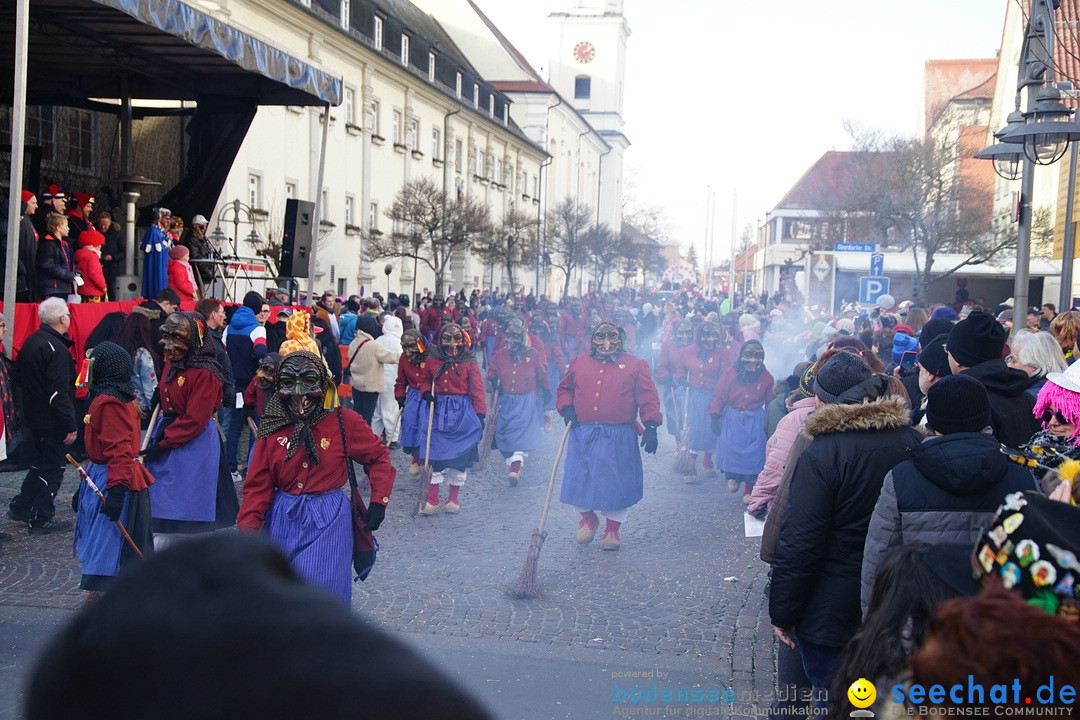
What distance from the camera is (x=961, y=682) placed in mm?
1588

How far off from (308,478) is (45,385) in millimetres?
4689

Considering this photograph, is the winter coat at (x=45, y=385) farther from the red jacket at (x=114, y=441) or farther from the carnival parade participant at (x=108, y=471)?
the red jacket at (x=114, y=441)

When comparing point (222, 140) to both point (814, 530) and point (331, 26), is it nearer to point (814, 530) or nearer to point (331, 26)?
point (331, 26)

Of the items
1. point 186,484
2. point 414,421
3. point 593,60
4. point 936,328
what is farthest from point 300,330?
point 593,60

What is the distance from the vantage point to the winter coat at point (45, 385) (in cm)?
907

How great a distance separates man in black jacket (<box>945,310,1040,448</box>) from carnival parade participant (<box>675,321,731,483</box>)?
7.41 meters

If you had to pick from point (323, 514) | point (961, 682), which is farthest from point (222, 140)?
point (961, 682)

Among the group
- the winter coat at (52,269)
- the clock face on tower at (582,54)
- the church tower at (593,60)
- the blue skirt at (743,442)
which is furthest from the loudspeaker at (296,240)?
the clock face on tower at (582,54)

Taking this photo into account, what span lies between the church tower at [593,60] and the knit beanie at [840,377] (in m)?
75.8

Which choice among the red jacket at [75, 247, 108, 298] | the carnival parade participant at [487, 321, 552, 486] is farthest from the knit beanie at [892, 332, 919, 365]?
the red jacket at [75, 247, 108, 298]

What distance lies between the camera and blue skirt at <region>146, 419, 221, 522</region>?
698 cm

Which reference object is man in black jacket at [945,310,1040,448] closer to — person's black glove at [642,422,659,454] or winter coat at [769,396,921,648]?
winter coat at [769,396,921,648]

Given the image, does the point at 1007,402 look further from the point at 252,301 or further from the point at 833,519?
the point at 252,301

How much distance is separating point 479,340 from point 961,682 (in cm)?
2002
